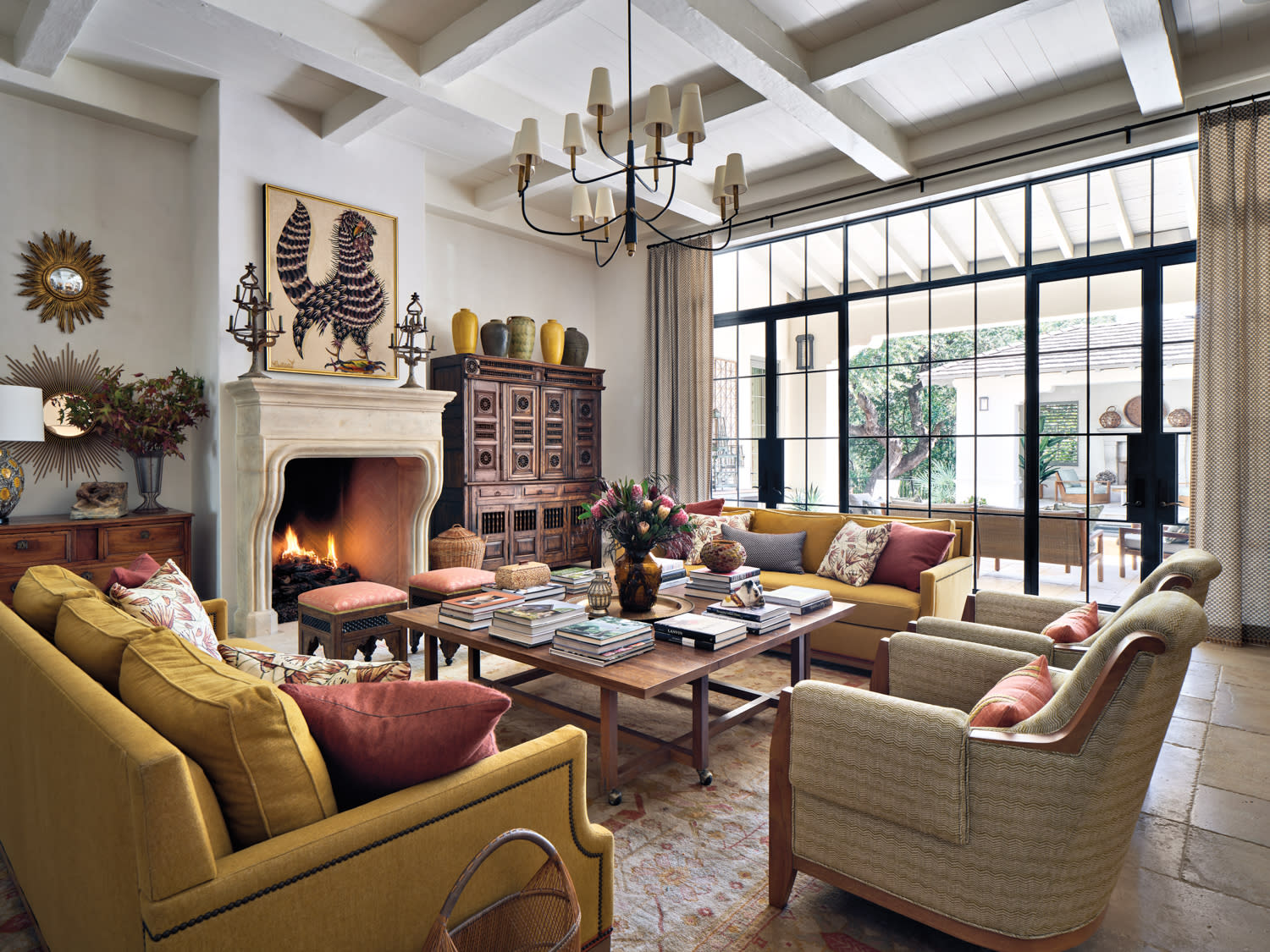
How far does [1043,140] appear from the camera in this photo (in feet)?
14.5

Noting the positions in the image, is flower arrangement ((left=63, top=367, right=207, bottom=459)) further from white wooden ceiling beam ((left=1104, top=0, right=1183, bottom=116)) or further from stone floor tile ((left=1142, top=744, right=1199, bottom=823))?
white wooden ceiling beam ((left=1104, top=0, right=1183, bottom=116))

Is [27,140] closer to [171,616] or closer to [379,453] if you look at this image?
[379,453]

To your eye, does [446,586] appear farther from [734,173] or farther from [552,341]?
[552,341]

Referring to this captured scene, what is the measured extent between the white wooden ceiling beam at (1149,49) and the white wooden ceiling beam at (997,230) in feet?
3.26

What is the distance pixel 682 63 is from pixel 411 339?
245 cm

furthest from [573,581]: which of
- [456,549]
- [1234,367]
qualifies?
[1234,367]

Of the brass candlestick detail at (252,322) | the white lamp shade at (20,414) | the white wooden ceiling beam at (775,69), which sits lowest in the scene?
the white lamp shade at (20,414)

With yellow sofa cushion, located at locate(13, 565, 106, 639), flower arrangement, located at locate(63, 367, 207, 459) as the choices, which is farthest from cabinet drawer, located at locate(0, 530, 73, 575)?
yellow sofa cushion, located at locate(13, 565, 106, 639)

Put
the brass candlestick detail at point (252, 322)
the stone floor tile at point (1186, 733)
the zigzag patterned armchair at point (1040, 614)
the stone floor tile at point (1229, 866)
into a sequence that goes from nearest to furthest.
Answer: the stone floor tile at point (1229, 866) → the zigzag patterned armchair at point (1040, 614) → the stone floor tile at point (1186, 733) → the brass candlestick detail at point (252, 322)

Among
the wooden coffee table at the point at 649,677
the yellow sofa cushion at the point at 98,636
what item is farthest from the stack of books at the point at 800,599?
the yellow sofa cushion at the point at 98,636

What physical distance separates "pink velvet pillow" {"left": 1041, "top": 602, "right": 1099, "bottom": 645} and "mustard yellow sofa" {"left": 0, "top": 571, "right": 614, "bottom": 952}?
1.67 meters

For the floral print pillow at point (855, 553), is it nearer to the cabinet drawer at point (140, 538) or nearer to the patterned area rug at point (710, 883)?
the patterned area rug at point (710, 883)

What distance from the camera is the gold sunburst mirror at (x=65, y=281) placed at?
394cm

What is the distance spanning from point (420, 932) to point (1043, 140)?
205 inches
